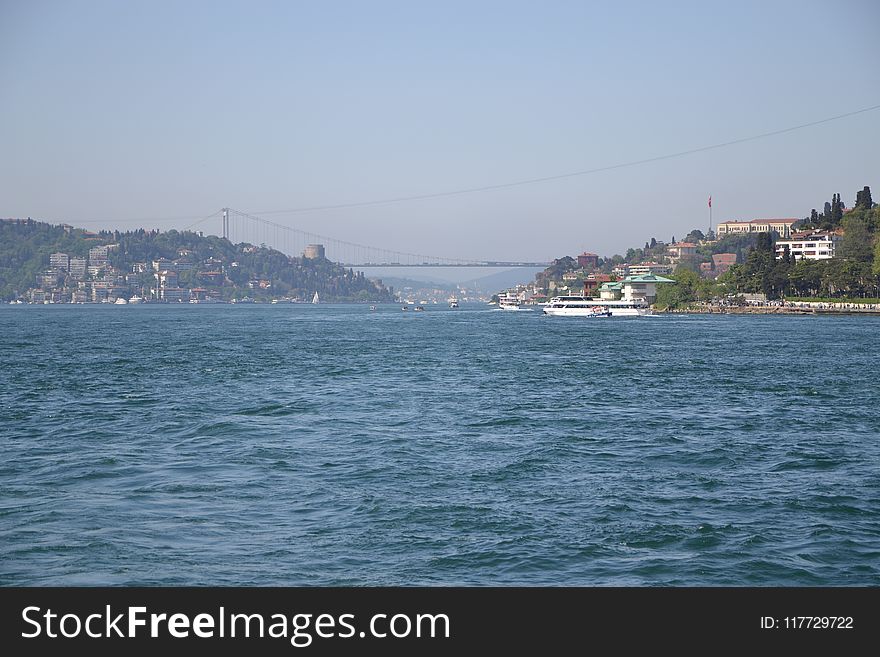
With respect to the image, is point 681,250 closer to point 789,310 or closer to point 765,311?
point 765,311

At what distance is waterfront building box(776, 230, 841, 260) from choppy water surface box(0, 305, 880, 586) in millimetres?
91289

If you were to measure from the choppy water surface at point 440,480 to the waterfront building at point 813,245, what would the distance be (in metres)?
91.3

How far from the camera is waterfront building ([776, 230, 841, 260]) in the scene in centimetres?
11356

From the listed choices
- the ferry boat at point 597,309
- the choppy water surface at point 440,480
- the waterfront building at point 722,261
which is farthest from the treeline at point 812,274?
the choppy water surface at point 440,480

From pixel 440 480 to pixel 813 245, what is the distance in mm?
113108

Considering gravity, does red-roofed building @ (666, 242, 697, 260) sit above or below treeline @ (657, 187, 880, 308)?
above

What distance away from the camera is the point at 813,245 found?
116 meters

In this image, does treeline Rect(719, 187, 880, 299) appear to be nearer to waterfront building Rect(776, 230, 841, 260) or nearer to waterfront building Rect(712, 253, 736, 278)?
waterfront building Rect(776, 230, 841, 260)

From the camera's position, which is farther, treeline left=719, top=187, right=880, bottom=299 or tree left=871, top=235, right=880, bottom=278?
treeline left=719, top=187, right=880, bottom=299

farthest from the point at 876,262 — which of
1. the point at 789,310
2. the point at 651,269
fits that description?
the point at 651,269

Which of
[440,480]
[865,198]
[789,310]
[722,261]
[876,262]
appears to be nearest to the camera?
[440,480]

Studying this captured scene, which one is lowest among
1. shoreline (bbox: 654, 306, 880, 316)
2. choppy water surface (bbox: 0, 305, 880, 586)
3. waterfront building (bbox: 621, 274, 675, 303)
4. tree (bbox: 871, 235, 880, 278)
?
choppy water surface (bbox: 0, 305, 880, 586)

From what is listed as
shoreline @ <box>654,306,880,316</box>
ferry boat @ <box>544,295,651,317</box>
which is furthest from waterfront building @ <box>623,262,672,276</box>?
ferry boat @ <box>544,295,651,317</box>
